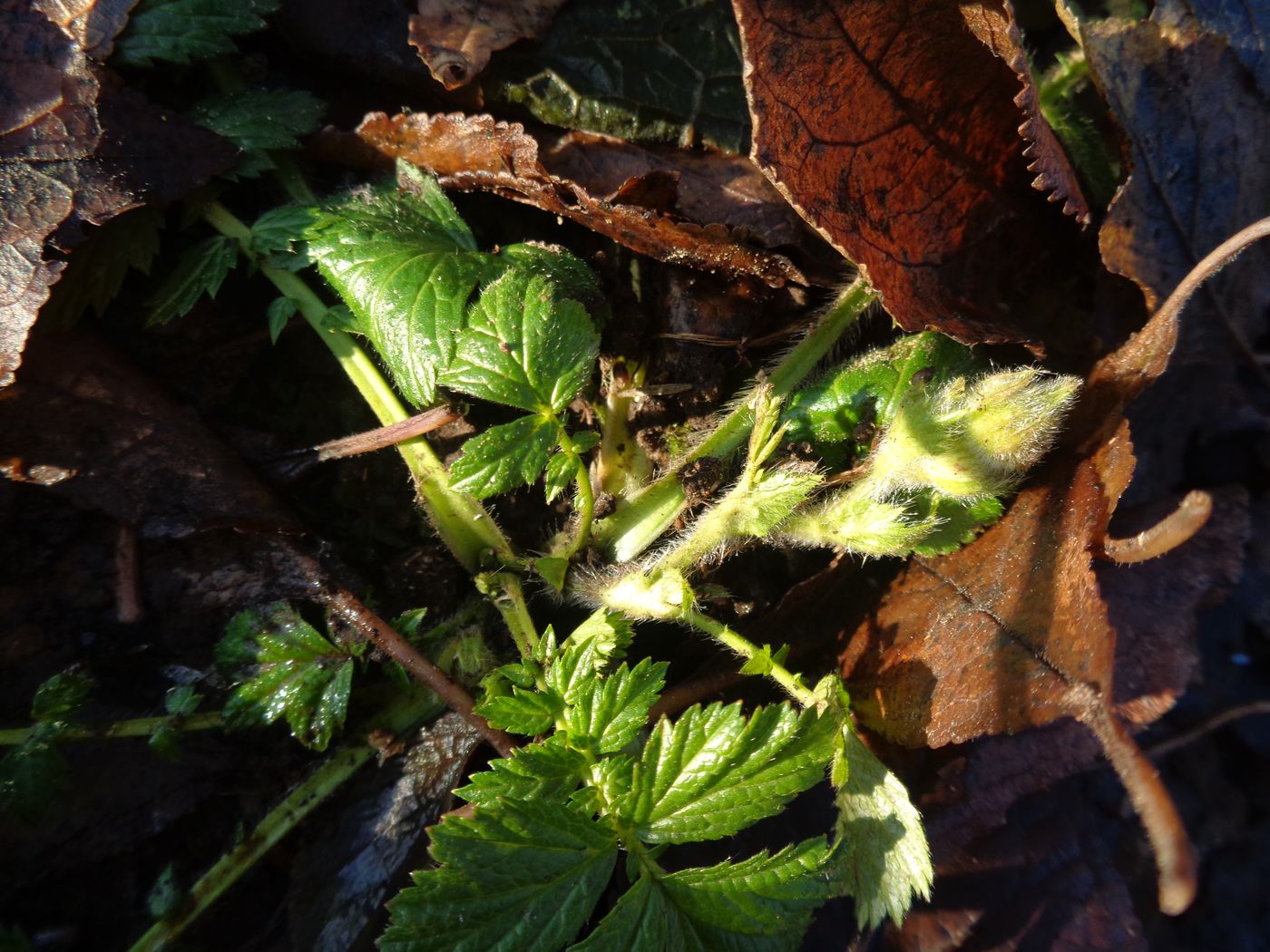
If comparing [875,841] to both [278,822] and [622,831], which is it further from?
[278,822]

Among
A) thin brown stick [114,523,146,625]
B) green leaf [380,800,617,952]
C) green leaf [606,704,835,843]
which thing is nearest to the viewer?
green leaf [380,800,617,952]

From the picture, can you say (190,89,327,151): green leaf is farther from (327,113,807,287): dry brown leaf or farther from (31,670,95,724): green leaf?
(31,670,95,724): green leaf

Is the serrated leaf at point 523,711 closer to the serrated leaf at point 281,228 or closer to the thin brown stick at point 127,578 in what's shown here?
the thin brown stick at point 127,578

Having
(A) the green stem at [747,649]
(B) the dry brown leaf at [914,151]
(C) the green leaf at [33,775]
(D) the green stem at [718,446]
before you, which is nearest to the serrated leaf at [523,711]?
(A) the green stem at [747,649]

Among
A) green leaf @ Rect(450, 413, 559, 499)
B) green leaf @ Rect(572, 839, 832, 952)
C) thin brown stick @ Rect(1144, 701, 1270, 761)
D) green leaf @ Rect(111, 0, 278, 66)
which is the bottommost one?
thin brown stick @ Rect(1144, 701, 1270, 761)

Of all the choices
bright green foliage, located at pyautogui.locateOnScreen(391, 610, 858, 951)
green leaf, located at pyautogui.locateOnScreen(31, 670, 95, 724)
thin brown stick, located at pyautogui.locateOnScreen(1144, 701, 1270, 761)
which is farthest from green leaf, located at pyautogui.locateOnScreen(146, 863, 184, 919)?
thin brown stick, located at pyautogui.locateOnScreen(1144, 701, 1270, 761)

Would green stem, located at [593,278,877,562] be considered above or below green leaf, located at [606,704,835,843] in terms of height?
above

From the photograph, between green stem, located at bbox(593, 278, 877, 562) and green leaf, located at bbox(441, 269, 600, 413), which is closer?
green leaf, located at bbox(441, 269, 600, 413)
